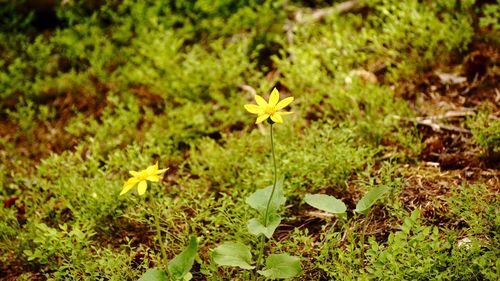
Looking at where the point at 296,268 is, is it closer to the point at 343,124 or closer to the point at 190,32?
the point at 343,124

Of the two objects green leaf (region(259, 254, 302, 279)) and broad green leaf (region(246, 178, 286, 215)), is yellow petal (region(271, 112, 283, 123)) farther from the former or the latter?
green leaf (region(259, 254, 302, 279))

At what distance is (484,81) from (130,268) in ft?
9.14

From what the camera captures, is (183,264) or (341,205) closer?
(183,264)

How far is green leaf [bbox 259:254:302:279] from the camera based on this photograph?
1.94m

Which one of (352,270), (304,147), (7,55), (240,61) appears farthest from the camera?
(7,55)

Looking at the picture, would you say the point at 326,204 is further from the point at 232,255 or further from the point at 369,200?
the point at 232,255

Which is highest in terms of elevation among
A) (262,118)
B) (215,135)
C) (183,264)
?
(262,118)

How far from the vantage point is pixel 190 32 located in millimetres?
4445

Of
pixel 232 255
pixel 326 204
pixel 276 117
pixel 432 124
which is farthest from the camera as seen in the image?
pixel 432 124

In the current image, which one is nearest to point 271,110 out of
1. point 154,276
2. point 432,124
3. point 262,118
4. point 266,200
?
point 262,118

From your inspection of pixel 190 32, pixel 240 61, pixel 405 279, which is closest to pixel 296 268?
pixel 405 279

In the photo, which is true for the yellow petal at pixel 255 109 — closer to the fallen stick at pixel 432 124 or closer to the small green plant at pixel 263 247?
the small green plant at pixel 263 247

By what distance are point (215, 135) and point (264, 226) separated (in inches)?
59.1

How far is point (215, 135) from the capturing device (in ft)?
11.3
